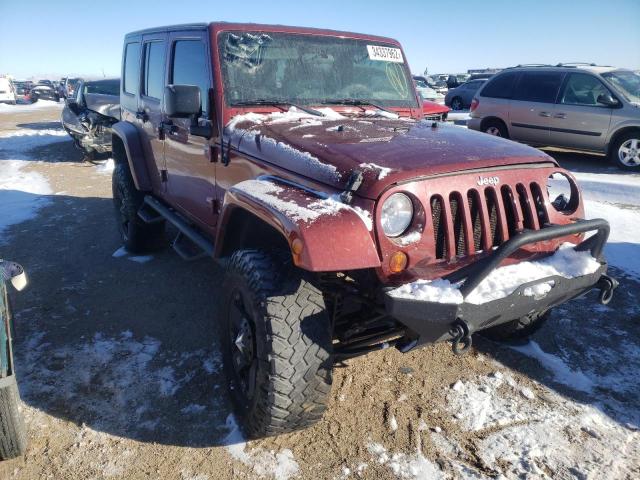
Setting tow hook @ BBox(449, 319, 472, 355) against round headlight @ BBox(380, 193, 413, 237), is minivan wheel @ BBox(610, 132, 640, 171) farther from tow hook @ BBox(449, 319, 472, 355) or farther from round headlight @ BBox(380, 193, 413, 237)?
tow hook @ BBox(449, 319, 472, 355)

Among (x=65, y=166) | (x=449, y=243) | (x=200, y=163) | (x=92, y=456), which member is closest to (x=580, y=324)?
(x=449, y=243)

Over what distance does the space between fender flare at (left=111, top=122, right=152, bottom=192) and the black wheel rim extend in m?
2.56

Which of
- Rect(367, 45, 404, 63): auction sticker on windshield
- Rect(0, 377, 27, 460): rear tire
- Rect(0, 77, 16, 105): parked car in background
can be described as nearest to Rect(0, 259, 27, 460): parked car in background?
Rect(0, 377, 27, 460): rear tire

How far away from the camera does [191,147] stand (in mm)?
3604

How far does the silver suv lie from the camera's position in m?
8.62

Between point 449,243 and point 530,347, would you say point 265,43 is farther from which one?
point 530,347

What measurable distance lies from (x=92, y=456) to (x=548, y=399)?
2514 millimetres

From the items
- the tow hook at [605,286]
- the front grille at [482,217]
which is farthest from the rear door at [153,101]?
the tow hook at [605,286]

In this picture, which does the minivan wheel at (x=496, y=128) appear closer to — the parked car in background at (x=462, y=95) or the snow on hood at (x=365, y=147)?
the snow on hood at (x=365, y=147)

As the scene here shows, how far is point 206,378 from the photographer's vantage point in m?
3.08

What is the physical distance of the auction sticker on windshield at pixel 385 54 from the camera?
12.2 feet

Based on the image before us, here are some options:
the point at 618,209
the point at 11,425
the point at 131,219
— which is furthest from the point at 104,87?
the point at 11,425

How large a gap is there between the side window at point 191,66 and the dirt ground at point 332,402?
1.75 meters

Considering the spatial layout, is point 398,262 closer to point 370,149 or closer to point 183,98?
point 370,149
